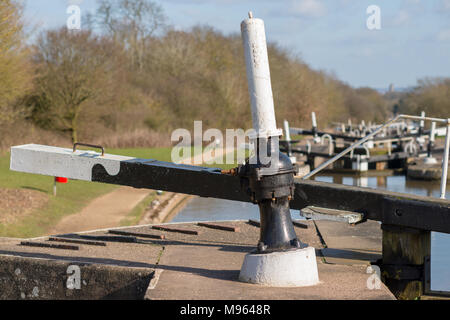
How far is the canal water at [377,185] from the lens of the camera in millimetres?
9516

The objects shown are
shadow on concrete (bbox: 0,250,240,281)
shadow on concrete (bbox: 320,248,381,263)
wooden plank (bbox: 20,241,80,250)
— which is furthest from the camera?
wooden plank (bbox: 20,241,80,250)

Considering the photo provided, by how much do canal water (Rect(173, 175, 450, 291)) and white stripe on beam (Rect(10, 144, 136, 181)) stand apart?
4598 mm

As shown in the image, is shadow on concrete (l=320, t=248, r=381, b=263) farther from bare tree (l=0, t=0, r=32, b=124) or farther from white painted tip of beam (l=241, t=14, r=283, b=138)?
bare tree (l=0, t=0, r=32, b=124)

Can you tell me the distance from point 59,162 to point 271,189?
2230 mm

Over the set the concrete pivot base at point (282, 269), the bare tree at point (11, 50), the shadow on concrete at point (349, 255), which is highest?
the bare tree at point (11, 50)

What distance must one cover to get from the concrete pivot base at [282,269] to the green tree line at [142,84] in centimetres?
1285

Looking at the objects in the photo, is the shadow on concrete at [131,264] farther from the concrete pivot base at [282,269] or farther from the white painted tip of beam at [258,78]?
the white painted tip of beam at [258,78]

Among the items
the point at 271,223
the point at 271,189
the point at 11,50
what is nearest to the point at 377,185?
the point at 11,50

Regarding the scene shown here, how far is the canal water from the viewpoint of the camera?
9.52m

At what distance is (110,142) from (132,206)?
2039 cm

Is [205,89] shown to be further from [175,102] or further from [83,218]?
[83,218]

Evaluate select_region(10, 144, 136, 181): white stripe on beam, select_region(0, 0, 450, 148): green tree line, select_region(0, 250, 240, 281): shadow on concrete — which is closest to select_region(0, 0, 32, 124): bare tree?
select_region(0, 0, 450, 148): green tree line

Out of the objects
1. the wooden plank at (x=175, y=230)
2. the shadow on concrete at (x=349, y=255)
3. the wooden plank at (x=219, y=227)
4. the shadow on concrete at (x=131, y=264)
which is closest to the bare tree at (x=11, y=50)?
the wooden plank at (x=175, y=230)
